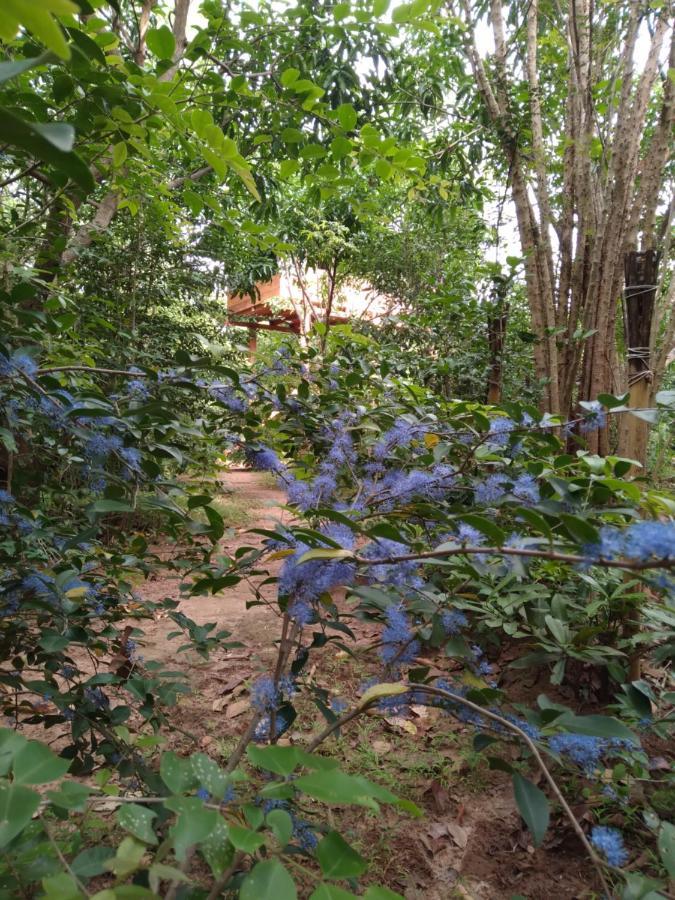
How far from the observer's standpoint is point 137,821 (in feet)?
1.63

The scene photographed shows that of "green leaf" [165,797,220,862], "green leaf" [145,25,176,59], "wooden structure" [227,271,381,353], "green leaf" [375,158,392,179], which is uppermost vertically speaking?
"wooden structure" [227,271,381,353]

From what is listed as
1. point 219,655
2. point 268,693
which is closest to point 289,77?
point 268,693

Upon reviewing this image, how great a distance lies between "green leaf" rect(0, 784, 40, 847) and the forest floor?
0.60 metres

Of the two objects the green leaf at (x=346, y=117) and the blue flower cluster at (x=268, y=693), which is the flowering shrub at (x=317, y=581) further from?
the green leaf at (x=346, y=117)

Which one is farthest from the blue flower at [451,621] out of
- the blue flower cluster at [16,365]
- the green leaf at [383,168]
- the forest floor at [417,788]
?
the green leaf at [383,168]

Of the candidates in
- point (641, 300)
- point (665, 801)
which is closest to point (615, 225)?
point (641, 300)

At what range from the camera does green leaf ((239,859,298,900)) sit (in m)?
0.42

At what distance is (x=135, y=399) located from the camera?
44.4 inches

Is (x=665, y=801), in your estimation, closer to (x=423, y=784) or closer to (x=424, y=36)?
(x=423, y=784)

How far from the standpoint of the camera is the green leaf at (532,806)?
2.01 feet

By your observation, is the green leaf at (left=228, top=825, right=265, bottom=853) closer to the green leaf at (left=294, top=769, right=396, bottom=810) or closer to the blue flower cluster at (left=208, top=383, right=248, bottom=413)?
the green leaf at (left=294, top=769, right=396, bottom=810)

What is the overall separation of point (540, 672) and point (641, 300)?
58.4 inches

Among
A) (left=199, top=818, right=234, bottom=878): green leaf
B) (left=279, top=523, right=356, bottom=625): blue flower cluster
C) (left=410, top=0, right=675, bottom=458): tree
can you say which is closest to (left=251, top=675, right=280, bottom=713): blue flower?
(left=279, top=523, right=356, bottom=625): blue flower cluster

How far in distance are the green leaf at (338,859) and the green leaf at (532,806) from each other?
0.24 m
